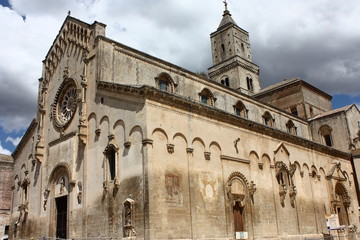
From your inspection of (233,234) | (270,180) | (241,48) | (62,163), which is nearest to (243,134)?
(270,180)

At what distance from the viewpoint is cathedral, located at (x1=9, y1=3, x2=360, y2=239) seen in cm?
1911

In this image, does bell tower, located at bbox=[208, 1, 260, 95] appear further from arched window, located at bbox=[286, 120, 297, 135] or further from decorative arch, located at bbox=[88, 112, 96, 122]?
decorative arch, located at bbox=[88, 112, 96, 122]

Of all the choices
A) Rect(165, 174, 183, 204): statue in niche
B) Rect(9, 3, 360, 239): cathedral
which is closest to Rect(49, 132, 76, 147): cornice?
Rect(9, 3, 360, 239): cathedral

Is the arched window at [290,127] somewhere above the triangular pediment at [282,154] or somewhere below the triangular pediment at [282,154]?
above

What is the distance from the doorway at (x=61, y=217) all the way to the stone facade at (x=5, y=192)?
14.4m

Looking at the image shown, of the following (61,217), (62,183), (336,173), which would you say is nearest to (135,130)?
(62,183)

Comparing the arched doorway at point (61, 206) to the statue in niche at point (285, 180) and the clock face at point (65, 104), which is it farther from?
the statue in niche at point (285, 180)

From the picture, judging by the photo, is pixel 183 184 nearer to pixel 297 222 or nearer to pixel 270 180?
pixel 270 180

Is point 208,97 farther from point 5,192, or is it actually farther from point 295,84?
point 5,192

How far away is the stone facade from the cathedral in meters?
8.00

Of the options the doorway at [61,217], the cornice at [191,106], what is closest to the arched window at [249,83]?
the cornice at [191,106]

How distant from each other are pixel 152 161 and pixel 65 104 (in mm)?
11026

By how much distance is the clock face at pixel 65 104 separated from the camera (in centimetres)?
2545

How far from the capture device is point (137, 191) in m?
18.3
